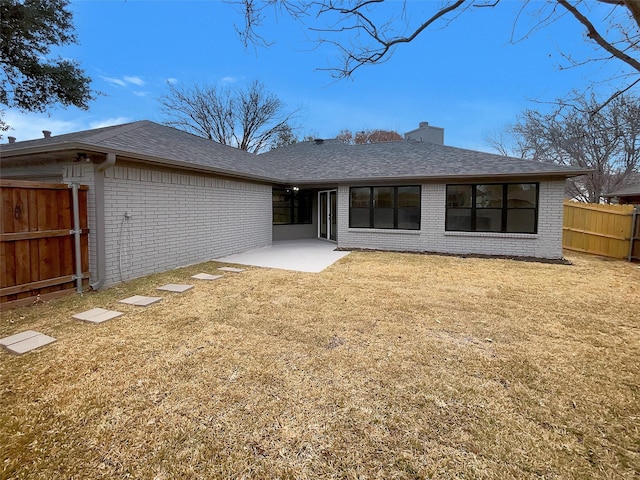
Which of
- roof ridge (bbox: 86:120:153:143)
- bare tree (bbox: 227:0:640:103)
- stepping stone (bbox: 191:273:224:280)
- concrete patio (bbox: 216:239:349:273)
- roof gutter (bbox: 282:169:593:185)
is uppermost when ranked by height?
bare tree (bbox: 227:0:640:103)

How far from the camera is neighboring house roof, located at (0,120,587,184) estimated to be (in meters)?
5.99

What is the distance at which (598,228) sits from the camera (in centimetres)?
956

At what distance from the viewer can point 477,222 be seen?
9375 mm

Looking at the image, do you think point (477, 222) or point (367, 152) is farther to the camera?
point (367, 152)

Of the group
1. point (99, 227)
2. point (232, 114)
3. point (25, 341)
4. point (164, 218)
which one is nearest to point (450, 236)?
point (164, 218)

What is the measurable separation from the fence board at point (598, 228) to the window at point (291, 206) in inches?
381

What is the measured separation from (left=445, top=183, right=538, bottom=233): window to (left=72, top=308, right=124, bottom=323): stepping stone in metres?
8.92

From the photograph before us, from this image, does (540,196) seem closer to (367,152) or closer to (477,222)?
(477,222)

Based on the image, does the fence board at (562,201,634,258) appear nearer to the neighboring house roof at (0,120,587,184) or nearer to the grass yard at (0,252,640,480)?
the neighboring house roof at (0,120,587,184)

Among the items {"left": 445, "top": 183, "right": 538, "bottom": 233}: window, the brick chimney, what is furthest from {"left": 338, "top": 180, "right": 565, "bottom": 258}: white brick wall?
the brick chimney

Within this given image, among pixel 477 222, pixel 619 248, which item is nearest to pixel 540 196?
pixel 477 222

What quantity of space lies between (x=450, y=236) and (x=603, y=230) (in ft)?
15.2

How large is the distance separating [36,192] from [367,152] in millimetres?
10766

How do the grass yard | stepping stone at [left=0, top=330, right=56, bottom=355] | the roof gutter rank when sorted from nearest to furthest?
the grass yard → stepping stone at [left=0, top=330, right=56, bottom=355] → the roof gutter
